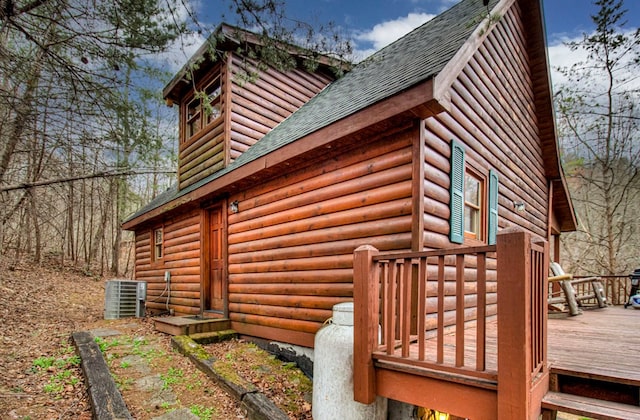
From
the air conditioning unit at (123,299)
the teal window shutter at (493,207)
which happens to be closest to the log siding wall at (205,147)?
the air conditioning unit at (123,299)

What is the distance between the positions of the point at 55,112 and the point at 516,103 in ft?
23.0

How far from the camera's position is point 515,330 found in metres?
2.06

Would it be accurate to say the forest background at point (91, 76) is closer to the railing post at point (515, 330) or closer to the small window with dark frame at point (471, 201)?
the small window with dark frame at point (471, 201)

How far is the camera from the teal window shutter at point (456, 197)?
13.1 ft

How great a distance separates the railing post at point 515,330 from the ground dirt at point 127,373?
7.05 feet

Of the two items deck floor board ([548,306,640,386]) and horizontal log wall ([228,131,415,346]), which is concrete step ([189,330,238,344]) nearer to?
horizontal log wall ([228,131,415,346])

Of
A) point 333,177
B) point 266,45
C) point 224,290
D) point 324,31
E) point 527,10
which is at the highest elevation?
point 527,10

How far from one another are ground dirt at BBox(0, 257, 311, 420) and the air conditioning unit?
523 mm

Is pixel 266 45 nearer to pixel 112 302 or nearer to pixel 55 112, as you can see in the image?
pixel 55 112

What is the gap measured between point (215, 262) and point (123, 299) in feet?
8.90

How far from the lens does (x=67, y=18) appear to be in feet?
10.5

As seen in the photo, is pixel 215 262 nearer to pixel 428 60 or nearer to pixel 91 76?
pixel 91 76

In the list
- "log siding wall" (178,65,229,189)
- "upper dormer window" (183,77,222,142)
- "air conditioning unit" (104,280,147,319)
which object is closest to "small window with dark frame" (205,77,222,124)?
"upper dormer window" (183,77,222,142)

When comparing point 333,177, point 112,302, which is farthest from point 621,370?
point 112,302
